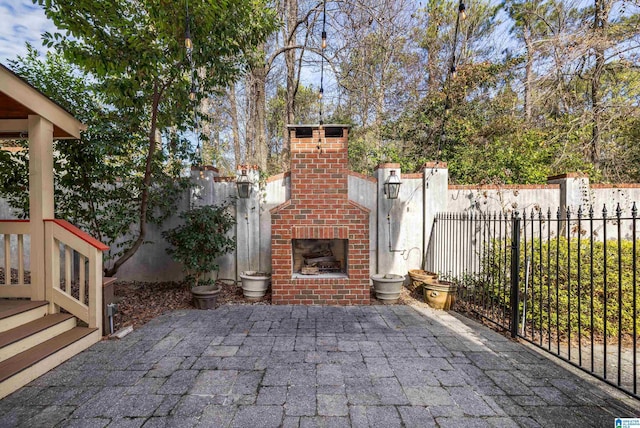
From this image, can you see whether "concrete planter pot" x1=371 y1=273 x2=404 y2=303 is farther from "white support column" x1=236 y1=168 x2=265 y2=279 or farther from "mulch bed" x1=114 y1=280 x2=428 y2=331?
"white support column" x1=236 y1=168 x2=265 y2=279

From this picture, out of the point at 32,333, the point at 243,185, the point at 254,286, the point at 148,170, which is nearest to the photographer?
the point at 32,333

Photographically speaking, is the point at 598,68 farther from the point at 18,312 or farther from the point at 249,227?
the point at 18,312

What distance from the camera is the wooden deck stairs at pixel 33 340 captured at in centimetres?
212

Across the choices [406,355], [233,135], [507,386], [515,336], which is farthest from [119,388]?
[233,135]

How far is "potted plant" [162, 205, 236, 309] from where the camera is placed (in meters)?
4.01

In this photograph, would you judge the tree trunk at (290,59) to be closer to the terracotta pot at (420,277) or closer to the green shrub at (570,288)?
the terracotta pot at (420,277)

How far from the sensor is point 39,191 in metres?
2.80

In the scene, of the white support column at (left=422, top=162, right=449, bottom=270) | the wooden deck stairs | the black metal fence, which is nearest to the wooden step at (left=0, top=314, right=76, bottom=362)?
the wooden deck stairs

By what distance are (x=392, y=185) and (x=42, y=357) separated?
4.35 m

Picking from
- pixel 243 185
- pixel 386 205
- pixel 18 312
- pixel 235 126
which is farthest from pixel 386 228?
pixel 235 126

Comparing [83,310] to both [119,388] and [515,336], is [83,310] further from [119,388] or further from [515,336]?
[515,336]

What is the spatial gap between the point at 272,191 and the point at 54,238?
109 inches

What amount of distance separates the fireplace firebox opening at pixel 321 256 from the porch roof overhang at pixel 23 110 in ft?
10.0

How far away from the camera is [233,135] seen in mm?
11836
